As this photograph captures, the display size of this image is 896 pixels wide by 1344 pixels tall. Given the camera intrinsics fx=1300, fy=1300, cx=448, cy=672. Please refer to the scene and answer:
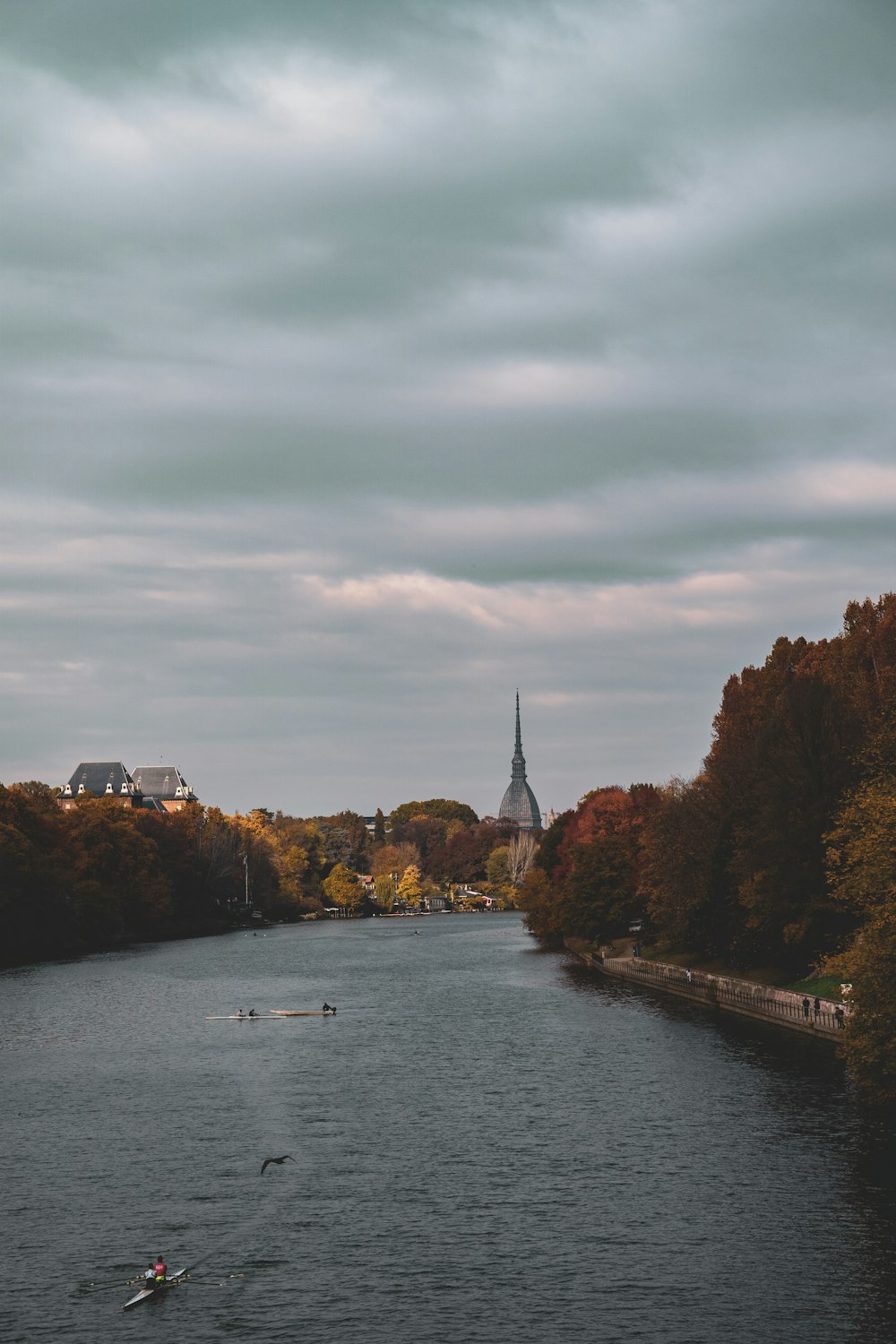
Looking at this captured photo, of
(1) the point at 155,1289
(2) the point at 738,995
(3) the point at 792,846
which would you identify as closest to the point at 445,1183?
(1) the point at 155,1289

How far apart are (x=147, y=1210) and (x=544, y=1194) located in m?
13.4

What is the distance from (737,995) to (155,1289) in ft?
190

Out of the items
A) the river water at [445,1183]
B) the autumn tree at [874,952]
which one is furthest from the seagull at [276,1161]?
the autumn tree at [874,952]

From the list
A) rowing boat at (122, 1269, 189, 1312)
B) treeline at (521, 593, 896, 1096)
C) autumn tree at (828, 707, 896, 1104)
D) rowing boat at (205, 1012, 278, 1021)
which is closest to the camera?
rowing boat at (122, 1269, 189, 1312)

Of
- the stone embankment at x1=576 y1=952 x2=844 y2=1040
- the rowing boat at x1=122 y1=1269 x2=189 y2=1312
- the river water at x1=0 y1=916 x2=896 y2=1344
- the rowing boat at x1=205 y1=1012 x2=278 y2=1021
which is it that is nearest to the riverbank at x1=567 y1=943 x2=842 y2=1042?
the stone embankment at x1=576 y1=952 x2=844 y2=1040

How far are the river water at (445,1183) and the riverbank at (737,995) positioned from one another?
82.2 inches

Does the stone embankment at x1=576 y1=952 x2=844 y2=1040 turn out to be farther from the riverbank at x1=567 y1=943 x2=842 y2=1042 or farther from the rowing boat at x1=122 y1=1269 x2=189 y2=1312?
the rowing boat at x1=122 y1=1269 x2=189 y2=1312

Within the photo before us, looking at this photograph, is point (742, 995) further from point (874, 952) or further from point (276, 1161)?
point (276, 1161)

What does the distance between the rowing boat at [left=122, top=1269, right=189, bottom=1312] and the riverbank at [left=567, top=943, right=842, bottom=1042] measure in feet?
123

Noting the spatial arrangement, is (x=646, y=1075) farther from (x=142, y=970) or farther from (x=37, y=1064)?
(x=142, y=970)

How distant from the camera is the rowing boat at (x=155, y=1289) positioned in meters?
35.1

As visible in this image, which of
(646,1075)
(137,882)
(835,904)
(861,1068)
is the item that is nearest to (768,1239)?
(861,1068)

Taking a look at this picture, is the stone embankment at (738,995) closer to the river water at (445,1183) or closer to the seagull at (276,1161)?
the river water at (445,1183)

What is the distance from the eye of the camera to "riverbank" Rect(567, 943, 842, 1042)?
237 feet
